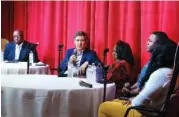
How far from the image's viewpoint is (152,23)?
11.7ft

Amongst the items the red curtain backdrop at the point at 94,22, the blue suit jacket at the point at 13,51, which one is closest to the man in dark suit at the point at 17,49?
the blue suit jacket at the point at 13,51

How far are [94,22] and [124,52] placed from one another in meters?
0.83

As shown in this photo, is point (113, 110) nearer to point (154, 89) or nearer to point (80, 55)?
point (154, 89)

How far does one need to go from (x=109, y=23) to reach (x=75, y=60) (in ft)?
2.08

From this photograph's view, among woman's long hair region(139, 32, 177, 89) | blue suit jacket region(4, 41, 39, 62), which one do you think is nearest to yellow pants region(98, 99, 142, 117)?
woman's long hair region(139, 32, 177, 89)

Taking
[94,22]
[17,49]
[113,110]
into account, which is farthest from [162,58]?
[17,49]

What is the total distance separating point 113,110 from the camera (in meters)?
2.39

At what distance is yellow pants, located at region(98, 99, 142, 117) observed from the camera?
2332mm

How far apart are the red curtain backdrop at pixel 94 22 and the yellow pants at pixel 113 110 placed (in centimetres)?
124

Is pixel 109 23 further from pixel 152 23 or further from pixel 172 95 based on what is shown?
pixel 172 95

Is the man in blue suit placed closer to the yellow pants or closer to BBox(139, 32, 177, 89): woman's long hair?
the yellow pants

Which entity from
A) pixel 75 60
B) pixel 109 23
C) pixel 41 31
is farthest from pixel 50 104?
pixel 41 31

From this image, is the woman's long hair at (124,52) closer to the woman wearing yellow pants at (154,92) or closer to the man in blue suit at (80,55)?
the man in blue suit at (80,55)

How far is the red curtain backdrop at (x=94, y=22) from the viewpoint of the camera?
356 centimetres
